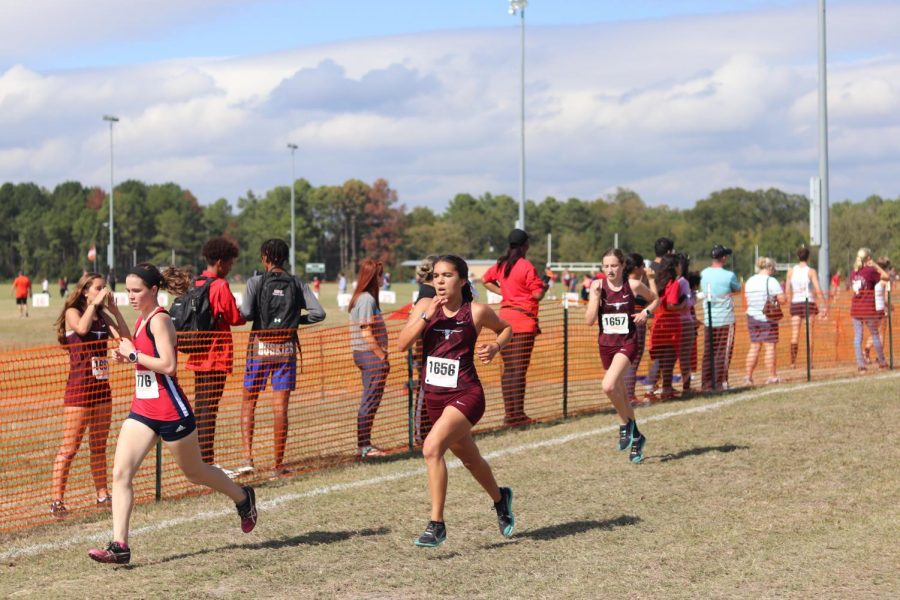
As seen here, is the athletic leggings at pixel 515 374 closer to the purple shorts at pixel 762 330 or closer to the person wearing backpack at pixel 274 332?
the person wearing backpack at pixel 274 332

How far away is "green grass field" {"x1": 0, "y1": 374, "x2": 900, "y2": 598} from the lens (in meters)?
6.00

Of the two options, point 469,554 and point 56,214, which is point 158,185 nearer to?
point 56,214

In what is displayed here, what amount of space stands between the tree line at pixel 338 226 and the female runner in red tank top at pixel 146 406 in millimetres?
121744

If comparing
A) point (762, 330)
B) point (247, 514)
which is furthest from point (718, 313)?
point (247, 514)

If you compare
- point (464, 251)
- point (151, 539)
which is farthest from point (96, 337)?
point (464, 251)

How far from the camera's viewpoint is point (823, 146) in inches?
866

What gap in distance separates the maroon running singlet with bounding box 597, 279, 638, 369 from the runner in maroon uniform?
4057 mm

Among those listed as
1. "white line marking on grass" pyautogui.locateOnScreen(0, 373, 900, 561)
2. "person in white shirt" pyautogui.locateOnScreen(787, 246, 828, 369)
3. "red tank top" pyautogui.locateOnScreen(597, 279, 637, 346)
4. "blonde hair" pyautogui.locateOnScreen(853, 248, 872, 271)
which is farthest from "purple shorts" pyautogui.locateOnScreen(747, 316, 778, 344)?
"red tank top" pyautogui.locateOnScreen(597, 279, 637, 346)

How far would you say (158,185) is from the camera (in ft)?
512

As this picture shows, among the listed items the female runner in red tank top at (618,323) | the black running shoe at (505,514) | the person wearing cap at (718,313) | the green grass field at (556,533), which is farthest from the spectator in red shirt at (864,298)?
the black running shoe at (505,514)

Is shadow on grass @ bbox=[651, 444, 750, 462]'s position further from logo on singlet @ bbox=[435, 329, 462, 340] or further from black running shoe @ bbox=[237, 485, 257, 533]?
black running shoe @ bbox=[237, 485, 257, 533]

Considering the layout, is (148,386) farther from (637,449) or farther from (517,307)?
(517,307)

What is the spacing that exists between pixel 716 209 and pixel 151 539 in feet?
451

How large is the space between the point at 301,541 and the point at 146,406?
138 centimetres
